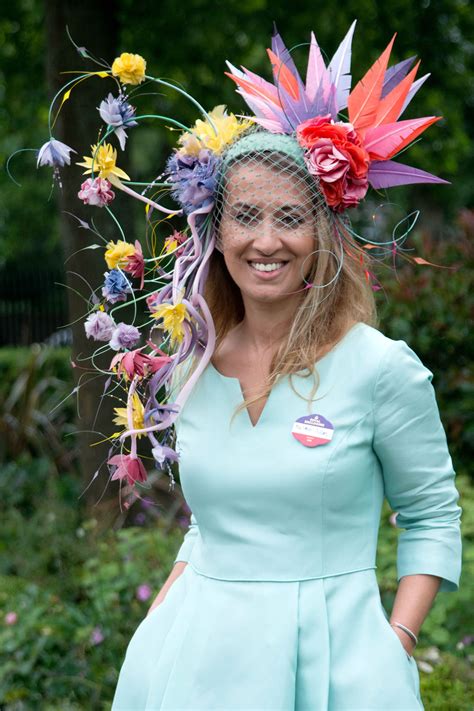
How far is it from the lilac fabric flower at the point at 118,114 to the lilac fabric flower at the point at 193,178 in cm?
14

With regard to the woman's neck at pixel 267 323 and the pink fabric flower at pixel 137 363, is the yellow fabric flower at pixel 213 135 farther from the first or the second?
the pink fabric flower at pixel 137 363

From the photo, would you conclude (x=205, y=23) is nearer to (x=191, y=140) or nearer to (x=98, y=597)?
(x=98, y=597)

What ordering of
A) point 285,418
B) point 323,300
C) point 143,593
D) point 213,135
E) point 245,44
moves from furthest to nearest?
point 245,44 < point 143,593 < point 213,135 < point 323,300 < point 285,418

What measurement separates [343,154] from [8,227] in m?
19.5

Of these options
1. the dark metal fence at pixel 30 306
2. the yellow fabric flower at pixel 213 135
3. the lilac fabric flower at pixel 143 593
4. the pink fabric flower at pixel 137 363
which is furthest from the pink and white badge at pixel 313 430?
the dark metal fence at pixel 30 306

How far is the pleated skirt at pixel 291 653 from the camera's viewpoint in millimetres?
2092

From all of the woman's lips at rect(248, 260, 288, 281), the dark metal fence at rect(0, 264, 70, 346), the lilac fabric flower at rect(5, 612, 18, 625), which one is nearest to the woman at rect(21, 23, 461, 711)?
the woman's lips at rect(248, 260, 288, 281)

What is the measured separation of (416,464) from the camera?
218 centimetres

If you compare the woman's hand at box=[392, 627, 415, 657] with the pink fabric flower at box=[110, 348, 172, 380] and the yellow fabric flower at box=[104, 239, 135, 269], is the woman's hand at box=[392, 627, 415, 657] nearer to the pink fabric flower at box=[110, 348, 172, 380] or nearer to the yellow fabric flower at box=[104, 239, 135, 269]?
the pink fabric flower at box=[110, 348, 172, 380]

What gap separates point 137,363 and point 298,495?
506 millimetres

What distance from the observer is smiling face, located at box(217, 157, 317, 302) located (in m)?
2.29

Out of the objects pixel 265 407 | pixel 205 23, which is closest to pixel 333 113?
pixel 265 407

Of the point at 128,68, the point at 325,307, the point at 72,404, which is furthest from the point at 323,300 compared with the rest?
the point at 72,404

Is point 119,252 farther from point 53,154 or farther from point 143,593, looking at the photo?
point 143,593
